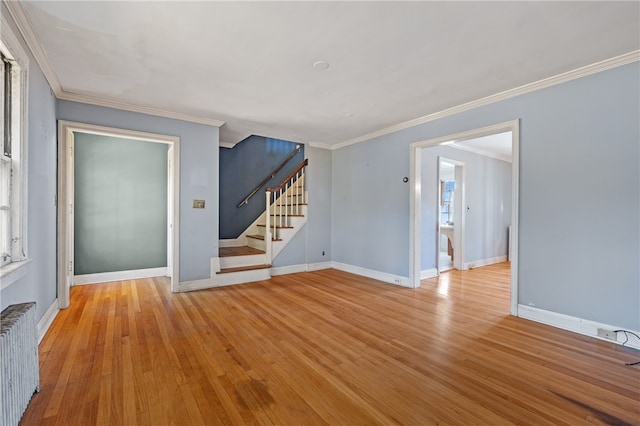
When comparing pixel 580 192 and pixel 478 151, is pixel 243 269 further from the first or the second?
pixel 478 151

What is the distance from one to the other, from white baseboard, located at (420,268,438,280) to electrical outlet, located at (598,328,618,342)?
2.51 meters

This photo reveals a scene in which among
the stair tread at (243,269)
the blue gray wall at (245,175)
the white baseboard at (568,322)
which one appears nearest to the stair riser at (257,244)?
the stair tread at (243,269)

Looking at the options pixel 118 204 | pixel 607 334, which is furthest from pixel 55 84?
pixel 607 334

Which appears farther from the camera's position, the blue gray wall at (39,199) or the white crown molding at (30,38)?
the blue gray wall at (39,199)

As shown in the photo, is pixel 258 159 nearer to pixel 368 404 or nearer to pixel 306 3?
pixel 306 3

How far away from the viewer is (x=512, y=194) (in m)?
3.36

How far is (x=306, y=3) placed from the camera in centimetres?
194

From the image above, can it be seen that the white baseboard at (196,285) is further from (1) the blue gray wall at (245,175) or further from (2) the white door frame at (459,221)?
(2) the white door frame at (459,221)

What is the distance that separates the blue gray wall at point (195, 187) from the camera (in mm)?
4234

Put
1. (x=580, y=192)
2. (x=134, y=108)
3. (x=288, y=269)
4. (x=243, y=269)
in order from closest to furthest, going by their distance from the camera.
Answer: (x=580, y=192), (x=134, y=108), (x=243, y=269), (x=288, y=269)

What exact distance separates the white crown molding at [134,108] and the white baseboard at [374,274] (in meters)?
3.49

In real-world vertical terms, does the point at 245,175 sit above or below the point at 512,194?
above

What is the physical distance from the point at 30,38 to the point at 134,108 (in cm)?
161

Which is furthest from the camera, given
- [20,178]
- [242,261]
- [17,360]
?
[242,261]
